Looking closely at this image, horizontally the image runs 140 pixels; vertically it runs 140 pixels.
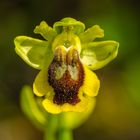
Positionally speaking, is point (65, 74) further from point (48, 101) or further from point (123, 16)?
point (123, 16)

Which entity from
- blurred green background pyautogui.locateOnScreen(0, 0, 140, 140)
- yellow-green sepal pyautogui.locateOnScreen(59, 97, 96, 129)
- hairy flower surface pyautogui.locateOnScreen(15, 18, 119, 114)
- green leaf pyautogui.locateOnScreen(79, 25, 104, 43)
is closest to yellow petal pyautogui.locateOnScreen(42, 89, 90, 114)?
hairy flower surface pyautogui.locateOnScreen(15, 18, 119, 114)

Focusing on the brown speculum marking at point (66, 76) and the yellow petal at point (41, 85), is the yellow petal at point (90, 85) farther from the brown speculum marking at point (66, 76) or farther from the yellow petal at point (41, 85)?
the yellow petal at point (41, 85)

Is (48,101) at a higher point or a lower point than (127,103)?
higher

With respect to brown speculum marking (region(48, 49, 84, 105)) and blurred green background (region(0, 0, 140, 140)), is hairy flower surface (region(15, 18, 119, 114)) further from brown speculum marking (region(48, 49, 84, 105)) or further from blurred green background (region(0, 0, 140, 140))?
blurred green background (region(0, 0, 140, 140))

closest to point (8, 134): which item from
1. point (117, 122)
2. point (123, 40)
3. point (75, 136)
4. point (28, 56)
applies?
point (75, 136)

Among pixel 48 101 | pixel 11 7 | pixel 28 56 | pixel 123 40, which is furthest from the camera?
pixel 11 7

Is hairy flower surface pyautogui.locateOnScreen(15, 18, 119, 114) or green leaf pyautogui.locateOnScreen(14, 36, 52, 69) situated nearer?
hairy flower surface pyautogui.locateOnScreen(15, 18, 119, 114)
